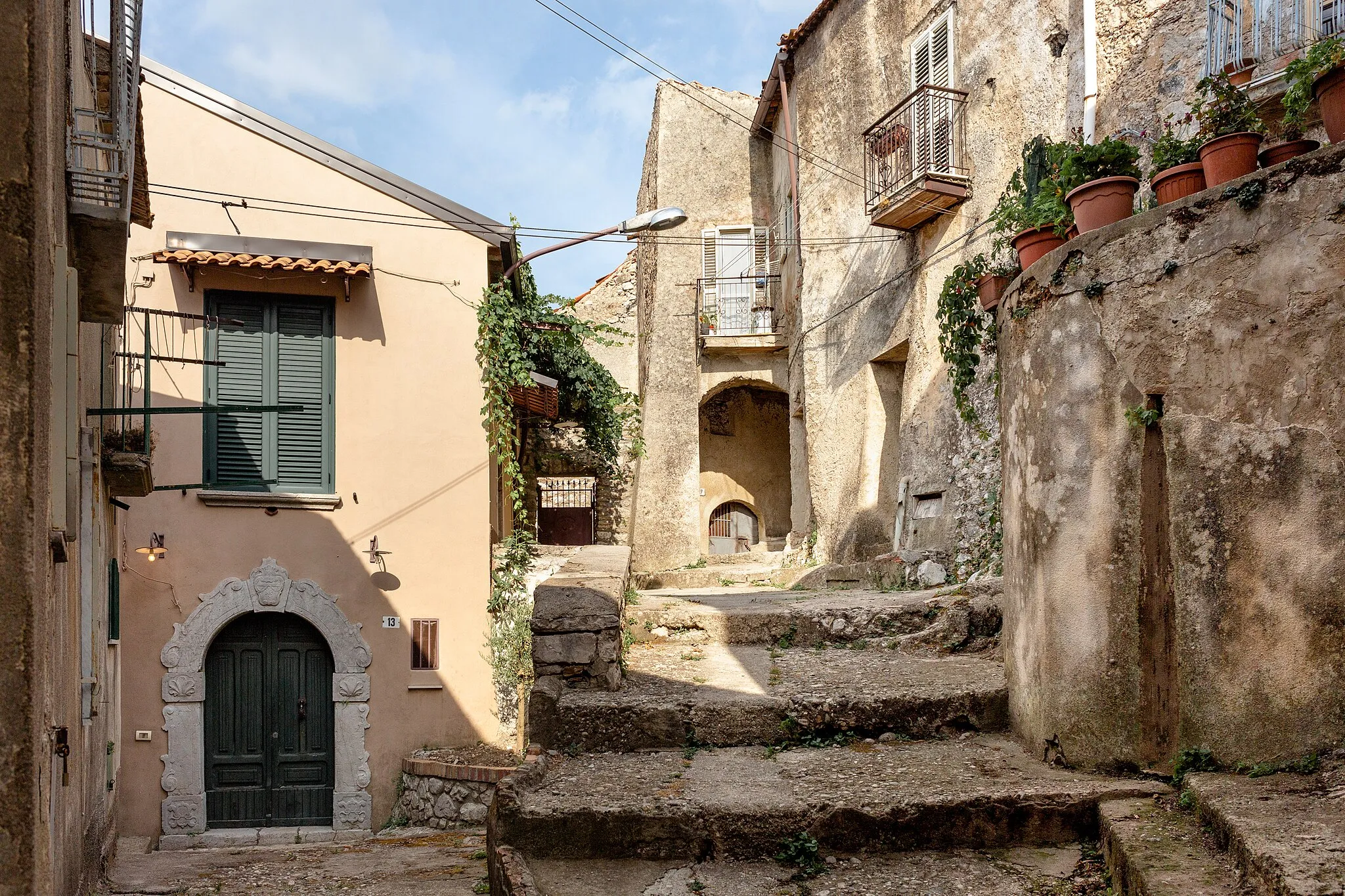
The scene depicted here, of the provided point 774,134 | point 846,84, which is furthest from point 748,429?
point 846,84

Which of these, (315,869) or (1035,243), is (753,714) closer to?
(1035,243)

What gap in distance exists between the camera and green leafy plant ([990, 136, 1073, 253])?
188 inches

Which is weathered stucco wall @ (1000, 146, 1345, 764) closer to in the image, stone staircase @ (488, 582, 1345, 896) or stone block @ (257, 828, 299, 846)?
stone staircase @ (488, 582, 1345, 896)

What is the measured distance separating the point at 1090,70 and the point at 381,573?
8592 millimetres

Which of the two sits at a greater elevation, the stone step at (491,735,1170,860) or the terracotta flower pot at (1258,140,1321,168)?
the terracotta flower pot at (1258,140,1321,168)

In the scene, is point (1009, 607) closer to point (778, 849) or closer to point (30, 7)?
point (778, 849)

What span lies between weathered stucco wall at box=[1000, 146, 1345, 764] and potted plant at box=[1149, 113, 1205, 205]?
0.80ft

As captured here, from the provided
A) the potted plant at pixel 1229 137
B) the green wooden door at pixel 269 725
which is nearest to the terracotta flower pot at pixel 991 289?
the potted plant at pixel 1229 137

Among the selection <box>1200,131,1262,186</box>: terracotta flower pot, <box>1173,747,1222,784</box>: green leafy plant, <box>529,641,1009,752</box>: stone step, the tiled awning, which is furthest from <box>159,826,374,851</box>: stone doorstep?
<box>1200,131,1262,186</box>: terracotta flower pot

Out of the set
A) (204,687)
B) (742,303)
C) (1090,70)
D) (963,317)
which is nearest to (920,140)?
(1090,70)

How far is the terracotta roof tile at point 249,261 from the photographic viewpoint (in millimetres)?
9680

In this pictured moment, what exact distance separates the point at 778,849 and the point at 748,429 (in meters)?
16.7

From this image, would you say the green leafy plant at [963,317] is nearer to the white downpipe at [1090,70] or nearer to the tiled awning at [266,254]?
the white downpipe at [1090,70]

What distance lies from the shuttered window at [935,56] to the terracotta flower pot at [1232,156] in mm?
8822
